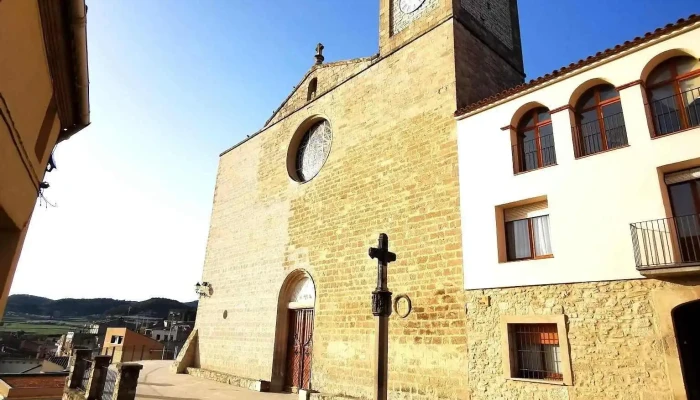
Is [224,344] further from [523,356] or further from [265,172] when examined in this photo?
[523,356]

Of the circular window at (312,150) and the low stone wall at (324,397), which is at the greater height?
the circular window at (312,150)

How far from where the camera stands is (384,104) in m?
11.2

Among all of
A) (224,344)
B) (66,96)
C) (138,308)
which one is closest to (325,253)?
(224,344)

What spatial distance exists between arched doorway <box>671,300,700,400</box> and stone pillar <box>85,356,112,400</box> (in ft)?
33.6

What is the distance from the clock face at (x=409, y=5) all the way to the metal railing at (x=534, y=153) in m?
5.88

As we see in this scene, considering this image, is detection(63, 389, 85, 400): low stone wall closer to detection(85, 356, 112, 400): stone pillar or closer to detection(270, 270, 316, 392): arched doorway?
detection(85, 356, 112, 400): stone pillar

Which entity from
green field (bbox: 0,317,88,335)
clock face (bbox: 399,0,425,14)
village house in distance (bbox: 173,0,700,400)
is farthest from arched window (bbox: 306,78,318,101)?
green field (bbox: 0,317,88,335)

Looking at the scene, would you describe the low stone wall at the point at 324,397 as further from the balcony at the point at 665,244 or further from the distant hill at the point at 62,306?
the distant hill at the point at 62,306

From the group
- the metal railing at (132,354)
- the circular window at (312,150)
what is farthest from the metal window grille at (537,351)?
the metal railing at (132,354)

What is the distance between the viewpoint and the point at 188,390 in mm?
10883

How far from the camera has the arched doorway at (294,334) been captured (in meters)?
11.5

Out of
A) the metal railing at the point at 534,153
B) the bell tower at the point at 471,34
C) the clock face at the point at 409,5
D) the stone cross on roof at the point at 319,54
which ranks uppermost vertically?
the stone cross on roof at the point at 319,54

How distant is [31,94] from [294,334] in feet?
30.6

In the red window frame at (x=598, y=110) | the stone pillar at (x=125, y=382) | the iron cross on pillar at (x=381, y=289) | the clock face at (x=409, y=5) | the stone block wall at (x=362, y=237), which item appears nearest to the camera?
the iron cross on pillar at (x=381, y=289)
